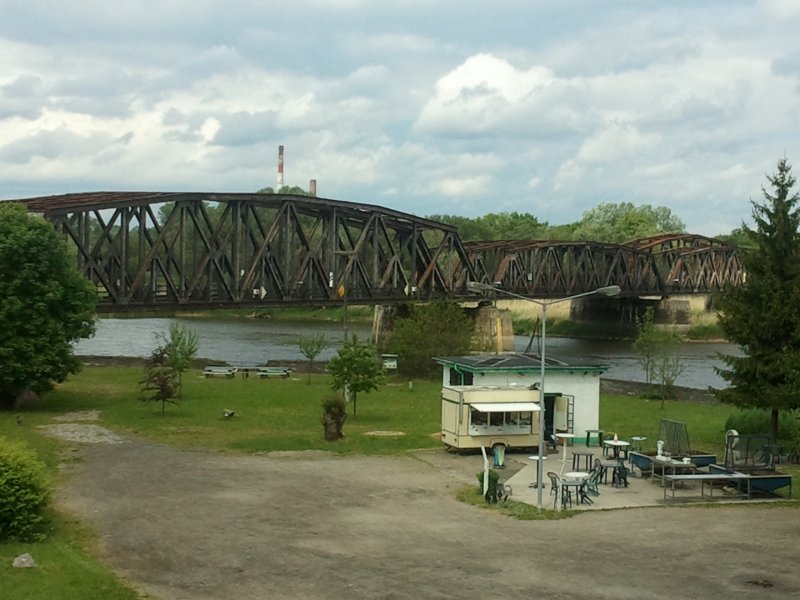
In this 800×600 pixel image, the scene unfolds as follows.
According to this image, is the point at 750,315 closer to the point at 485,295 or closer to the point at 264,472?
the point at 264,472

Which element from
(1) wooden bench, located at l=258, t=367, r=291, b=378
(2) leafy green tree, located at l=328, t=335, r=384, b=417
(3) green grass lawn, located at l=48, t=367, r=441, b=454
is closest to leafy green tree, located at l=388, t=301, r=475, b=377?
(3) green grass lawn, located at l=48, t=367, r=441, b=454

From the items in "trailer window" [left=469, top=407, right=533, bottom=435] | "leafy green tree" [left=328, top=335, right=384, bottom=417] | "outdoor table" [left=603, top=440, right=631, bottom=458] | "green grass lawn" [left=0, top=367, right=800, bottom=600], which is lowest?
"green grass lawn" [left=0, top=367, right=800, bottom=600]

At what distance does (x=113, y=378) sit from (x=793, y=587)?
4937 cm

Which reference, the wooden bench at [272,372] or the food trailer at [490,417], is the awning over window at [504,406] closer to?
the food trailer at [490,417]

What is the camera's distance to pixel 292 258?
331ft

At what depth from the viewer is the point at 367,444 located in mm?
41312

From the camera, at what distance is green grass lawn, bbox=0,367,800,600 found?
26656mm

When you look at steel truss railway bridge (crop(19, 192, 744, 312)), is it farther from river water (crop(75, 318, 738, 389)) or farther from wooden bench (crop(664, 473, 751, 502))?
wooden bench (crop(664, 473, 751, 502))

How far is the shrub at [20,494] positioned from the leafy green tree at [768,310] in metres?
25.9

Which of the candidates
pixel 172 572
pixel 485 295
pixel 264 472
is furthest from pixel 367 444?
pixel 485 295

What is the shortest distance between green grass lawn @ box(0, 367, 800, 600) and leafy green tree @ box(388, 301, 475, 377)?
379 centimetres

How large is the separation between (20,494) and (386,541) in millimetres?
8712

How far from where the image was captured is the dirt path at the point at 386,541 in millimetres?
21641

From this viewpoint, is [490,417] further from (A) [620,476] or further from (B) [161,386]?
(B) [161,386]
